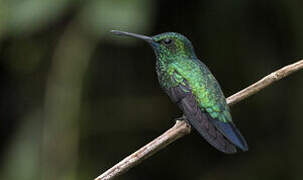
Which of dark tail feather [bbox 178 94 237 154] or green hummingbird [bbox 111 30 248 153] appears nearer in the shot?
dark tail feather [bbox 178 94 237 154]

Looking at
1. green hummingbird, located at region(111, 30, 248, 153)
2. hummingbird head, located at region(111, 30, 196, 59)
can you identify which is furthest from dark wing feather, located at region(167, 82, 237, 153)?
hummingbird head, located at region(111, 30, 196, 59)

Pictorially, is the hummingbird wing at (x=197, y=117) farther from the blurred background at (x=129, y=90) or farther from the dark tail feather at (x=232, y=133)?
the blurred background at (x=129, y=90)

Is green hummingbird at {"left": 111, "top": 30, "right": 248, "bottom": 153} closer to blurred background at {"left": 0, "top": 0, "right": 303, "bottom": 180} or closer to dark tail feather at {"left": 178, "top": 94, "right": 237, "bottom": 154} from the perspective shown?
dark tail feather at {"left": 178, "top": 94, "right": 237, "bottom": 154}

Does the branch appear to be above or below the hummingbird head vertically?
below

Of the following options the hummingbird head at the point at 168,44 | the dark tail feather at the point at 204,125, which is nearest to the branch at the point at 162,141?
the dark tail feather at the point at 204,125

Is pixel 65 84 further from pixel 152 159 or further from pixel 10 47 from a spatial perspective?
pixel 152 159

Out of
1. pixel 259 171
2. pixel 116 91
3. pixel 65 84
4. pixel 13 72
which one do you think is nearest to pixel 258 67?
pixel 259 171

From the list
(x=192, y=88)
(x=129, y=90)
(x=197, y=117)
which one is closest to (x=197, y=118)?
(x=197, y=117)

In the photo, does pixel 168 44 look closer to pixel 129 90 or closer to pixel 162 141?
pixel 162 141
